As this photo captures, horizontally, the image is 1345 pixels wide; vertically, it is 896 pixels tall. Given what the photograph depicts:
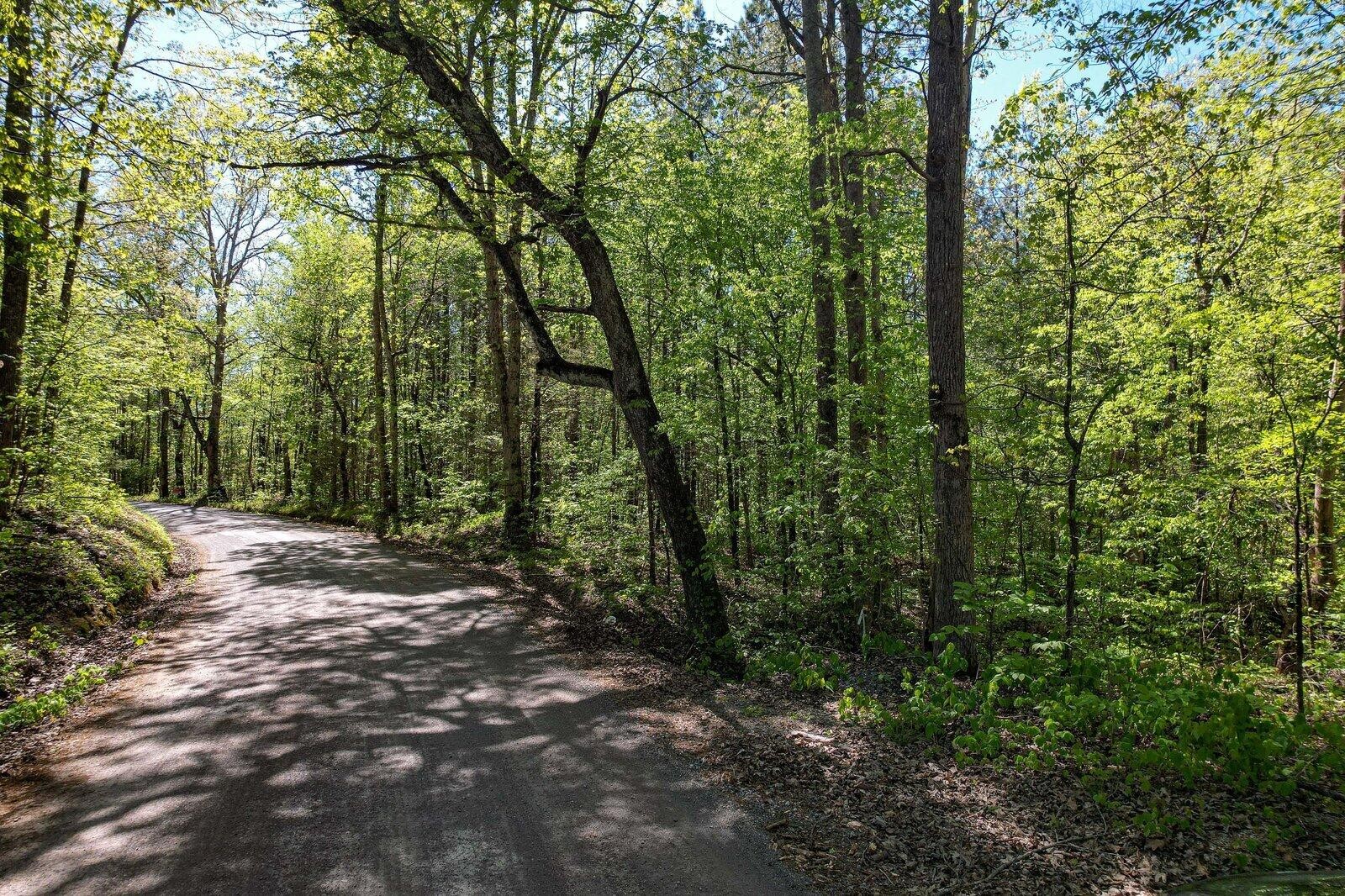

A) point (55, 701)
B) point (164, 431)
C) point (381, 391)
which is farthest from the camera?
point (164, 431)

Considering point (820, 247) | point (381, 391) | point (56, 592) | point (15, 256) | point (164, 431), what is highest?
point (820, 247)

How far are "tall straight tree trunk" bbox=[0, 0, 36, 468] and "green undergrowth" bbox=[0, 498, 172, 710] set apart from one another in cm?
96

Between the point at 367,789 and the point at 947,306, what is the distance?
21.2 feet

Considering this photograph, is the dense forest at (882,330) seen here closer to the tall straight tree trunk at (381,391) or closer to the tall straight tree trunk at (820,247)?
the tall straight tree trunk at (820,247)

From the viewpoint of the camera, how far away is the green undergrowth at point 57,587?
238 inches

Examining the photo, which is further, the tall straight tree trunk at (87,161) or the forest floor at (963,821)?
the tall straight tree trunk at (87,161)

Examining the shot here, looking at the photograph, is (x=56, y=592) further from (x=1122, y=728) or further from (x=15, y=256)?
(x=1122, y=728)

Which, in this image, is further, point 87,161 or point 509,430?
point 509,430

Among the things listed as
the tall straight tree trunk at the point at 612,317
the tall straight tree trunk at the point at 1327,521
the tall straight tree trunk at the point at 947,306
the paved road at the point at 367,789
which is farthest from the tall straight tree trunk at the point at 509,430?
the tall straight tree trunk at the point at 1327,521

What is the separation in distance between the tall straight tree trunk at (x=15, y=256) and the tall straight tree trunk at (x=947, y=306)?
9515mm

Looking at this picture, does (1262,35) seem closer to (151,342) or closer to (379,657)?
(379,657)

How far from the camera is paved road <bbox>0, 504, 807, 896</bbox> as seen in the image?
11.4 feet

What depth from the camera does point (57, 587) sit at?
7.92m

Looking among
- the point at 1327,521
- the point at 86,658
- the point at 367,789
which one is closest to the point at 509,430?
the point at 86,658
